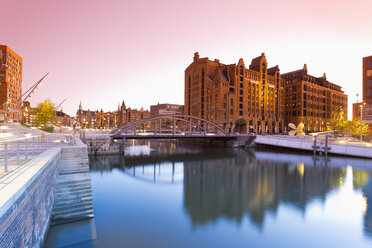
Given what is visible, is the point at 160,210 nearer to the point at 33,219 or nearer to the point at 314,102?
the point at 33,219

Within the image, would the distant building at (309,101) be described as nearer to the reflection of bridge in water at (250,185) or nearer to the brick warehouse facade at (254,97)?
the brick warehouse facade at (254,97)

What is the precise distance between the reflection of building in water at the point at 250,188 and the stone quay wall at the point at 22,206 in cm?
870

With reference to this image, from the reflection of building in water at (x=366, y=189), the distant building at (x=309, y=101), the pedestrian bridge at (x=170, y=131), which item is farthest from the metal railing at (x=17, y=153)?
the distant building at (x=309, y=101)

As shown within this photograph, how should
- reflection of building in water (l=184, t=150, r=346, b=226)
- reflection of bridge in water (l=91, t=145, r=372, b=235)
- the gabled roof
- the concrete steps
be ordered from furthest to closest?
1. the gabled roof
2. reflection of building in water (l=184, t=150, r=346, b=226)
3. reflection of bridge in water (l=91, t=145, r=372, b=235)
4. the concrete steps

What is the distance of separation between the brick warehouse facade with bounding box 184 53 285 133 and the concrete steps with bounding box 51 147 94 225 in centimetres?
5897

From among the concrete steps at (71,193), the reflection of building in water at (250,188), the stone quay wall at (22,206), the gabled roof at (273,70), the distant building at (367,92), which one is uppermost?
the gabled roof at (273,70)

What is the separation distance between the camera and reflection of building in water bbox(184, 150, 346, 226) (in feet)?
48.8

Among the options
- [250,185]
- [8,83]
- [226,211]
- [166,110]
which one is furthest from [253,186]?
[166,110]

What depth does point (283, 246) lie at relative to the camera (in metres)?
10.5

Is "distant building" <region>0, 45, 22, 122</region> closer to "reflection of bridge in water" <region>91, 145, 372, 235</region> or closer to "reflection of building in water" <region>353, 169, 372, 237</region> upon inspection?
"reflection of bridge in water" <region>91, 145, 372, 235</region>

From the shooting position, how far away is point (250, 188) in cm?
2052

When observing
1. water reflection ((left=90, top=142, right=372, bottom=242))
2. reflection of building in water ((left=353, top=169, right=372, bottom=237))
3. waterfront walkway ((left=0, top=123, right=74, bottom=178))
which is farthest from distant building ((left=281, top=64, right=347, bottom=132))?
waterfront walkway ((left=0, top=123, right=74, bottom=178))

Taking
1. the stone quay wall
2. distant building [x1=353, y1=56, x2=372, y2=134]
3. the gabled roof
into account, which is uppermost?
the gabled roof

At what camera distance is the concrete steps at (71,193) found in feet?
37.5
